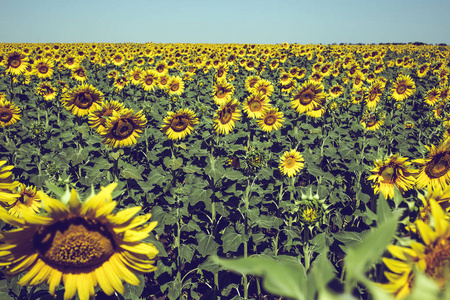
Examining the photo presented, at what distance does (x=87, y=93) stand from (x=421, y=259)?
4700 mm

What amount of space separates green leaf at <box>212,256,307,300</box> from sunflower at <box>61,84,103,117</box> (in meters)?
4.30

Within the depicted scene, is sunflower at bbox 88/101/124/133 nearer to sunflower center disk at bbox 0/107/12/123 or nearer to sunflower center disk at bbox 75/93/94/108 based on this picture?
sunflower center disk at bbox 75/93/94/108

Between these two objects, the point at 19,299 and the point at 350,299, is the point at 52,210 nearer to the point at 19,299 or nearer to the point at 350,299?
the point at 350,299

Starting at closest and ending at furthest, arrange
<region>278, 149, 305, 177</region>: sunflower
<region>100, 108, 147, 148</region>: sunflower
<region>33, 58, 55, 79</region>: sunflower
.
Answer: <region>100, 108, 147, 148</region>: sunflower < <region>278, 149, 305, 177</region>: sunflower < <region>33, 58, 55, 79</region>: sunflower

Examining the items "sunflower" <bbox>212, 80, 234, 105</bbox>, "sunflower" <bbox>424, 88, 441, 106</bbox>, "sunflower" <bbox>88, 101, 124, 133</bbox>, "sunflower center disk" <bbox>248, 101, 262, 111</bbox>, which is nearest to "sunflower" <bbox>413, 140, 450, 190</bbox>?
"sunflower center disk" <bbox>248, 101, 262, 111</bbox>

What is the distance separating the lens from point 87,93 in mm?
4234

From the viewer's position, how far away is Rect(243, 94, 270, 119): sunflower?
5230 millimetres

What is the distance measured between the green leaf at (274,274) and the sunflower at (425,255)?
48 cm

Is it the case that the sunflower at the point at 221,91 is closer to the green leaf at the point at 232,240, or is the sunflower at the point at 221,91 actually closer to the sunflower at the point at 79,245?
the green leaf at the point at 232,240

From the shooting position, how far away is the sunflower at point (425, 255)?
0.80 meters

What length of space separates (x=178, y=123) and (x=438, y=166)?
128 inches

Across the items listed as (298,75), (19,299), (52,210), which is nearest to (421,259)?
(52,210)

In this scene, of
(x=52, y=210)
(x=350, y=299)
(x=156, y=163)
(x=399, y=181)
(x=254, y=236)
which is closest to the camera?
(x=350, y=299)

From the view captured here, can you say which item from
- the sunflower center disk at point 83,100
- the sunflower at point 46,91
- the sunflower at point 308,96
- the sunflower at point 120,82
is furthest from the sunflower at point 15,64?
the sunflower at point 308,96
